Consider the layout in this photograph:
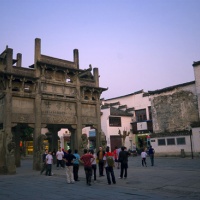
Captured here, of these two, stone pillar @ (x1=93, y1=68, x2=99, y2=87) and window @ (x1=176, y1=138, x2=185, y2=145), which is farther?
window @ (x1=176, y1=138, x2=185, y2=145)

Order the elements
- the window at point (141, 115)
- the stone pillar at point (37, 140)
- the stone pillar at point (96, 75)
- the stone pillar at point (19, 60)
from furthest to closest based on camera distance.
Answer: the window at point (141, 115)
the stone pillar at point (96, 75)
the stone pillar at point (19, 60)
the stone pillar at point (37, 140)

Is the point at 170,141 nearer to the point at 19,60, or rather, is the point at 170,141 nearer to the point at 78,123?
the point at 78,123

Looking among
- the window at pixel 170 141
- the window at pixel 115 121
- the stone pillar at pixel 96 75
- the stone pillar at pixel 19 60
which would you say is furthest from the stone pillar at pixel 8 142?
the window at pixel 115 121

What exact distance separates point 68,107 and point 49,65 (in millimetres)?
4377

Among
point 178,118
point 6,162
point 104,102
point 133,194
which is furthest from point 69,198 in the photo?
point 104,102

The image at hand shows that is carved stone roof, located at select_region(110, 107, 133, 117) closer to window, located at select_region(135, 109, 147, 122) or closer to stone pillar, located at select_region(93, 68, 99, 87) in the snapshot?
window, located at select_region(135, 109, 147, 122)

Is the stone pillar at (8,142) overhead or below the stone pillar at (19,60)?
below

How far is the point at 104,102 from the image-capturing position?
54562 mm

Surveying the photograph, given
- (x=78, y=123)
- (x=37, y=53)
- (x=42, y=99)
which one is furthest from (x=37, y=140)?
(x=37, y=53)

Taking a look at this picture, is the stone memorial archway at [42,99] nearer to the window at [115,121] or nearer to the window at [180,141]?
the window at [180,141]

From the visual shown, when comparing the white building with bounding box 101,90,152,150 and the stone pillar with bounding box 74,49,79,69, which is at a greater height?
the stone pillar with bounding box 74,49,79,69

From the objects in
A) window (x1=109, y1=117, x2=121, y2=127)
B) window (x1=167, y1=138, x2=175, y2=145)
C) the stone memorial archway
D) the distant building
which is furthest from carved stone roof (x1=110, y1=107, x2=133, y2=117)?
the stone memorial archway

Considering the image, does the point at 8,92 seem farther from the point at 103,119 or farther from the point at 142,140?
the point at 142,140

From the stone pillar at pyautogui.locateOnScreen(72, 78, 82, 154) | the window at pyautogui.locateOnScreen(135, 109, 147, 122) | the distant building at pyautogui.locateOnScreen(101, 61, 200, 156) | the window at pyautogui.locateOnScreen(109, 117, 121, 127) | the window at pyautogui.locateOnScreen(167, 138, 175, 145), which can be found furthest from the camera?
the window at pyautogui.locateOnScreen(135, 109, 147, 122)
